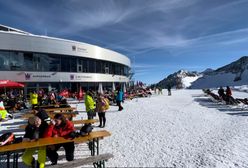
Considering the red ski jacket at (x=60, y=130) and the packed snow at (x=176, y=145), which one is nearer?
the red ski jacket at (x=60, y=130)

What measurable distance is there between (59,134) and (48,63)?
2747 cm

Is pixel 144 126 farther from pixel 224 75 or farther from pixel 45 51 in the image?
pixel 224 75

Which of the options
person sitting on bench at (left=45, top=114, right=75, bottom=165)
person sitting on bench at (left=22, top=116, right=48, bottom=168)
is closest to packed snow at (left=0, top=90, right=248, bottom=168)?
person sitting on bench at (left=45, top=114, right=75, bottom=165)

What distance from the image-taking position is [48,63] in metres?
31.6

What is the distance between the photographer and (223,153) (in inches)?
252

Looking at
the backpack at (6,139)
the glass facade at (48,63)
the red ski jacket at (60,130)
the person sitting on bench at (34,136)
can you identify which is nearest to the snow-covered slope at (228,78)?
the glass facade at (48,63)

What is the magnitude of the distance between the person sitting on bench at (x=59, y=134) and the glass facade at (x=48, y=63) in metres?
24.6

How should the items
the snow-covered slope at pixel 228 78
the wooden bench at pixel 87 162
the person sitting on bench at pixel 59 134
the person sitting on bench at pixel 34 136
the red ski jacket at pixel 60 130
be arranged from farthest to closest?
the snow-covered slope at pixel 228 78 → the red ski jacket at pixel 60 130 → the person sitting on bench at pixel 59 134 → the person sitting on bench at pixel 34 136 → the wooden bench at pixel 87 162

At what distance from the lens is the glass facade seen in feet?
91.0

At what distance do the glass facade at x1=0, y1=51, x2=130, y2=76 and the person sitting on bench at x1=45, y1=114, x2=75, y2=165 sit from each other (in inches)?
967

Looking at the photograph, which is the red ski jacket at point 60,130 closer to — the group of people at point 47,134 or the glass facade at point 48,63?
the group of people at point 47,134

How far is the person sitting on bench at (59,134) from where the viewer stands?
5535 millimetres

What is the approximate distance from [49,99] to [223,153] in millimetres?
14592

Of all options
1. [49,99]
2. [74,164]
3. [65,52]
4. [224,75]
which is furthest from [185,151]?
[224,75]
